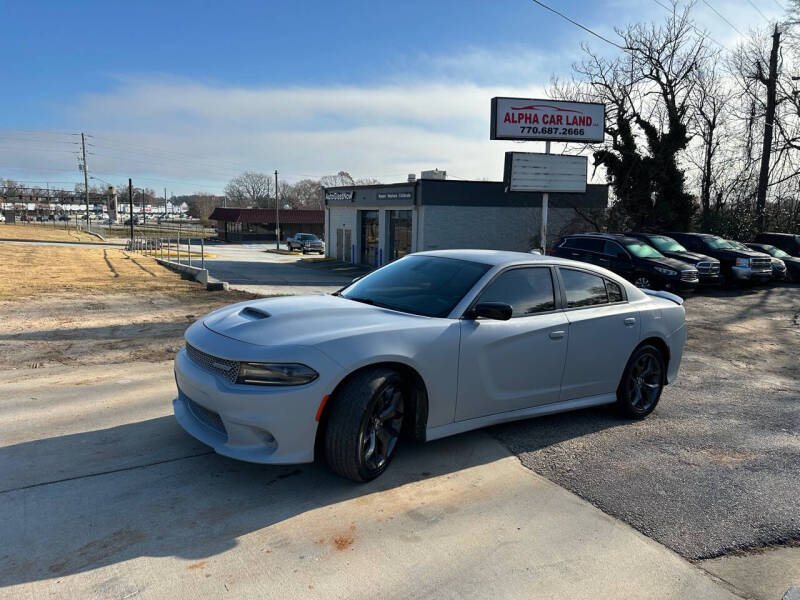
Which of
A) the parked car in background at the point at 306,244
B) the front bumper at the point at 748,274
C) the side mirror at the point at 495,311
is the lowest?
the parked car in background at the point at 306,244

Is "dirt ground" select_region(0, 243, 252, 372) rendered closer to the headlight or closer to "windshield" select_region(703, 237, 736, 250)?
the headlight

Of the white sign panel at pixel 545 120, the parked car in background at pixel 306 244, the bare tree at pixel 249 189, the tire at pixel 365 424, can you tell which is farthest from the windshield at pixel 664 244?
the bare tree at pixel 249 189

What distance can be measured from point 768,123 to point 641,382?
97.4 ft

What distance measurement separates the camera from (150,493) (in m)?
3.61

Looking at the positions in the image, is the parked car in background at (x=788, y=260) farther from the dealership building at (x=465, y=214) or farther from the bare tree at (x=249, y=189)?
the bare tree at (x=249, y=189)

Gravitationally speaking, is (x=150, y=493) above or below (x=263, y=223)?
below

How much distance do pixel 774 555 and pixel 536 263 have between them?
2.58 meters

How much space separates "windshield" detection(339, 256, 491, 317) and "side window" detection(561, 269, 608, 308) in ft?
2.77

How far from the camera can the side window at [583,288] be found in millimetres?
5055

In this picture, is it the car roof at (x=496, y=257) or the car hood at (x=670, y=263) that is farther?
the car hood at (x=670, y=263)

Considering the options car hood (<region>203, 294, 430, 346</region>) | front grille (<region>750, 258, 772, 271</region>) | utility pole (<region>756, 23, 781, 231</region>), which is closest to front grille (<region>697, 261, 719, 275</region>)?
front grille (<region>750, 258, 772, 271</region>)

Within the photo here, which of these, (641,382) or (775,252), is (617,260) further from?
(641,382)

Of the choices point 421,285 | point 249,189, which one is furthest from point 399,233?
point 249,189

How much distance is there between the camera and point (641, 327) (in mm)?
5395
